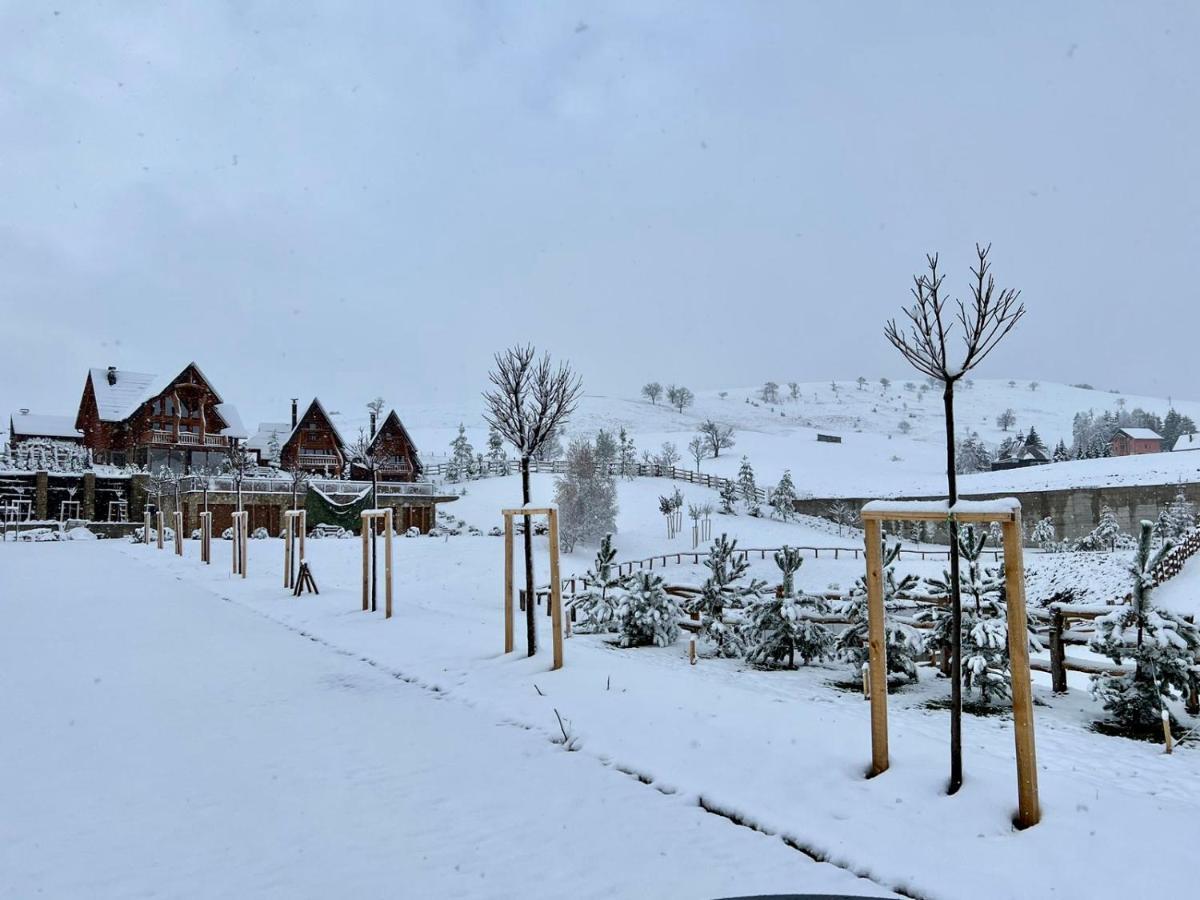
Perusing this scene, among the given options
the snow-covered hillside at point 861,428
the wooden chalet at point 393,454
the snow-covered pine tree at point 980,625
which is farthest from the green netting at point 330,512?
the snow-covered hillside at point 861,428

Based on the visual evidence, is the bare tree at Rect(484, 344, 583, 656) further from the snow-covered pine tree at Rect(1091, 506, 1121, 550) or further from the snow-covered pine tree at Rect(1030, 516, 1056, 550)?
the snow-covered pine tree at Rect(1030, 516, 1056, 550)

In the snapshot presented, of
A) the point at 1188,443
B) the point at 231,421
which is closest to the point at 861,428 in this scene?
the point at 1188,443

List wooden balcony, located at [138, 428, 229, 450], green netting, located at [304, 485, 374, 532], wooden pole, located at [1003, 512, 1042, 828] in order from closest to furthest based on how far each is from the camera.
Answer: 1. wooden pole, located at [1003, 512, 1042, 828]
2. green netting, located at [304, 485, 374, 532]
3. wooden balcony, located at [138, 428, 229, 450]

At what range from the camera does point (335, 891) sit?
4332mm

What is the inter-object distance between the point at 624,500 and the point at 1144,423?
284 ft

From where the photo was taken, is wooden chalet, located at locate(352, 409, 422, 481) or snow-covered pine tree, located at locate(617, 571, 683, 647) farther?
wooden chalet, located at locate(352, 409, 422, 481)

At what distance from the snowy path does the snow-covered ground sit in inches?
1.0

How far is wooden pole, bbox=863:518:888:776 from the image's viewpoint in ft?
19.3

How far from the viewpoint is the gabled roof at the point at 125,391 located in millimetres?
47969

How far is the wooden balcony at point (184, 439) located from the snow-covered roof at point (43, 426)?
31.5 ft

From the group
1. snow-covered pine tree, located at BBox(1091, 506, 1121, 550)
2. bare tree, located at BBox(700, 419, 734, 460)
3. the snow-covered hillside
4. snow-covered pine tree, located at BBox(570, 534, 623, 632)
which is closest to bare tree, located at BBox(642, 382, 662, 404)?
the snow-covered hillside

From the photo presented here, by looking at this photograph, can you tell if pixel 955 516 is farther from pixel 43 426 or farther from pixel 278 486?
pixel 43 426

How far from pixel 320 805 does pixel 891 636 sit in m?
8.01

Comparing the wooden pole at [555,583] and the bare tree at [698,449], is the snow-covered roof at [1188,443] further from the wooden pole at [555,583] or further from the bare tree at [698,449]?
the wooden pole at [555,583]
